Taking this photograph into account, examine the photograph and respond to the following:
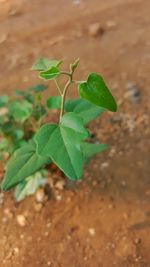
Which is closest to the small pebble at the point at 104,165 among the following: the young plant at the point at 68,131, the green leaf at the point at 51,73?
the young plant at the point at 68,131

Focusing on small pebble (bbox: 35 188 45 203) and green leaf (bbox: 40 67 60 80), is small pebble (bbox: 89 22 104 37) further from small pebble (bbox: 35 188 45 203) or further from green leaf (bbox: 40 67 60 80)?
green leaf (bbox: 40 67 60 80)

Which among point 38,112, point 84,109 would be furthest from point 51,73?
point 38,112

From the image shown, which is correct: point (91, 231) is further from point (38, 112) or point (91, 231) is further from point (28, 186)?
point (38, 112)

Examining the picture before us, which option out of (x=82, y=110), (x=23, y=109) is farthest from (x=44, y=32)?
(x=82, y=110)

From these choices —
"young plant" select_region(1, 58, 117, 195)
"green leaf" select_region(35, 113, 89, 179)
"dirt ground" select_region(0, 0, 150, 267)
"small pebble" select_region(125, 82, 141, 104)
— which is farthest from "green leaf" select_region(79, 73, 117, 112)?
"small pebble" select_region(125, 82, 141, 104)

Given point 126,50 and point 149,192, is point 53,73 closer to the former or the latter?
point 149,192

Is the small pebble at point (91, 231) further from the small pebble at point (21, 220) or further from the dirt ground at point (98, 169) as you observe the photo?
the small pebble at point (21, 220)
